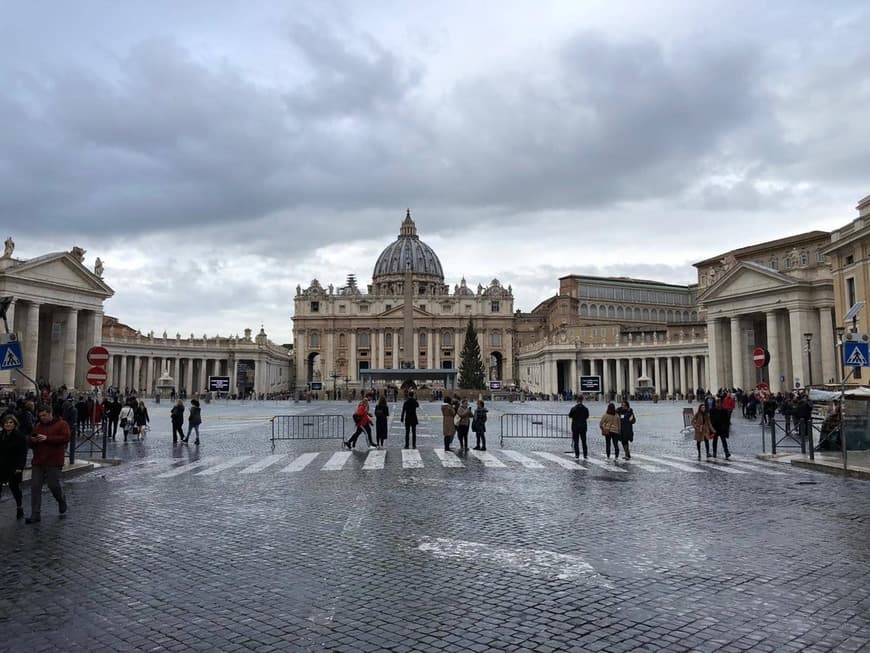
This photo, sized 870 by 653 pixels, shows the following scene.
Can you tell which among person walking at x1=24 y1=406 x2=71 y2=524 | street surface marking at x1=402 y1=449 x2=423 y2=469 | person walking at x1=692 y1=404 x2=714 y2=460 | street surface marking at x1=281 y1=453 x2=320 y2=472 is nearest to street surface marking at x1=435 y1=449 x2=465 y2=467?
street surface marking at x1=402 y1=449 x2=423 y2=469

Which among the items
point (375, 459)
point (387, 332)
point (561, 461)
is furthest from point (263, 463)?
point (387, 332)

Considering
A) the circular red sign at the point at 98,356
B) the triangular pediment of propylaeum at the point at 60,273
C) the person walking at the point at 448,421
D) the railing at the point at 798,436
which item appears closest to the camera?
the railing at the point at 798,436

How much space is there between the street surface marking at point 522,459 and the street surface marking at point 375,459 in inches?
119

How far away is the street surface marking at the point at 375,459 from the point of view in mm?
14922

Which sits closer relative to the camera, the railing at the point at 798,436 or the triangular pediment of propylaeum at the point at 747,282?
the railing at the point at 798,436

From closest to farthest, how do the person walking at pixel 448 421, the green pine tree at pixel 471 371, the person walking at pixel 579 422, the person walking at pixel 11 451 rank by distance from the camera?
the person walking at pixel 11 451 < the person walking at pixel 579 422 < the person walking at pixel 448 421 < the green pine tree at pixel 471 371

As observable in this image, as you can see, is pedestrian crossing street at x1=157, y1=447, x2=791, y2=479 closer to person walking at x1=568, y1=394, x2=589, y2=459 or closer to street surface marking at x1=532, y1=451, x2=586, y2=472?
street surface marking at x1=532, y1=451, x2=586, y2=472

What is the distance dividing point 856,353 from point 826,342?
35.9m

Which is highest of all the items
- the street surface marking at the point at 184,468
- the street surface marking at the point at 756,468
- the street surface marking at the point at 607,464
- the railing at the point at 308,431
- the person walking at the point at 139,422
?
the person walking at the point at 139,422

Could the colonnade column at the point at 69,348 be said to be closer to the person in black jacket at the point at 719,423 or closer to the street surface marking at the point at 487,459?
the street surface marking at the point at 487,459

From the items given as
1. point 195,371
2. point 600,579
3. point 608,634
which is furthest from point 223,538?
point 195,371

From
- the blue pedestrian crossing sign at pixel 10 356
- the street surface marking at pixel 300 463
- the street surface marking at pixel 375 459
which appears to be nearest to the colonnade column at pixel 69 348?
the street surface marking at pixel 300 463

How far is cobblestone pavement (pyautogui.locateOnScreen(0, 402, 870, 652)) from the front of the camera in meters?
4.96

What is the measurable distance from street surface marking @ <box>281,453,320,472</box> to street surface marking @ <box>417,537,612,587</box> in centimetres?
735
